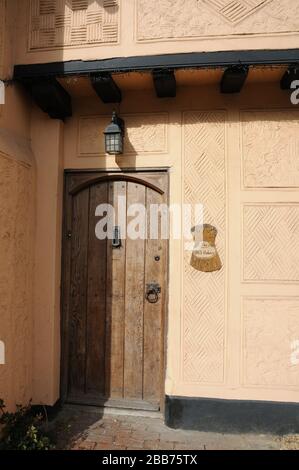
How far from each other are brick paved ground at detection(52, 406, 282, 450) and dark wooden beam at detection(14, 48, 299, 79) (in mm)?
3639

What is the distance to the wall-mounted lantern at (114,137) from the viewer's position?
3.34 m

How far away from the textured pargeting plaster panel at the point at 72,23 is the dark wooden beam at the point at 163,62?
0.93 feet

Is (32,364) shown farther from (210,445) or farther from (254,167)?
(254,167)

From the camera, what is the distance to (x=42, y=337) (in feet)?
11.4

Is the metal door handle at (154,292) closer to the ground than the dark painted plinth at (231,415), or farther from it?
farther from it

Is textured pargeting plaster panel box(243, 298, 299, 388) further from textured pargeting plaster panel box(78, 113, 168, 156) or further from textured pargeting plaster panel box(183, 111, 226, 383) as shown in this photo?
textured pargeting plaster panel box(78, 113, 168, 156)

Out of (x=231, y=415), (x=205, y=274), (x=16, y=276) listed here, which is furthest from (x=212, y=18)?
(x=231, y=415)

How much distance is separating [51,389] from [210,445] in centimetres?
173

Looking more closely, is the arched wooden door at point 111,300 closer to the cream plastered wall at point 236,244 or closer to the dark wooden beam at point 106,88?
the cream plastered wall at point 236,244

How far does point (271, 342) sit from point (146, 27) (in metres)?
3.49

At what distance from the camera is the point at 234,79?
311 cm

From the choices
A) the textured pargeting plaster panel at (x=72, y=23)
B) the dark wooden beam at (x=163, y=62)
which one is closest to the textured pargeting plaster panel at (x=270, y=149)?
the dark wooden beam at (x=163, y=62)
